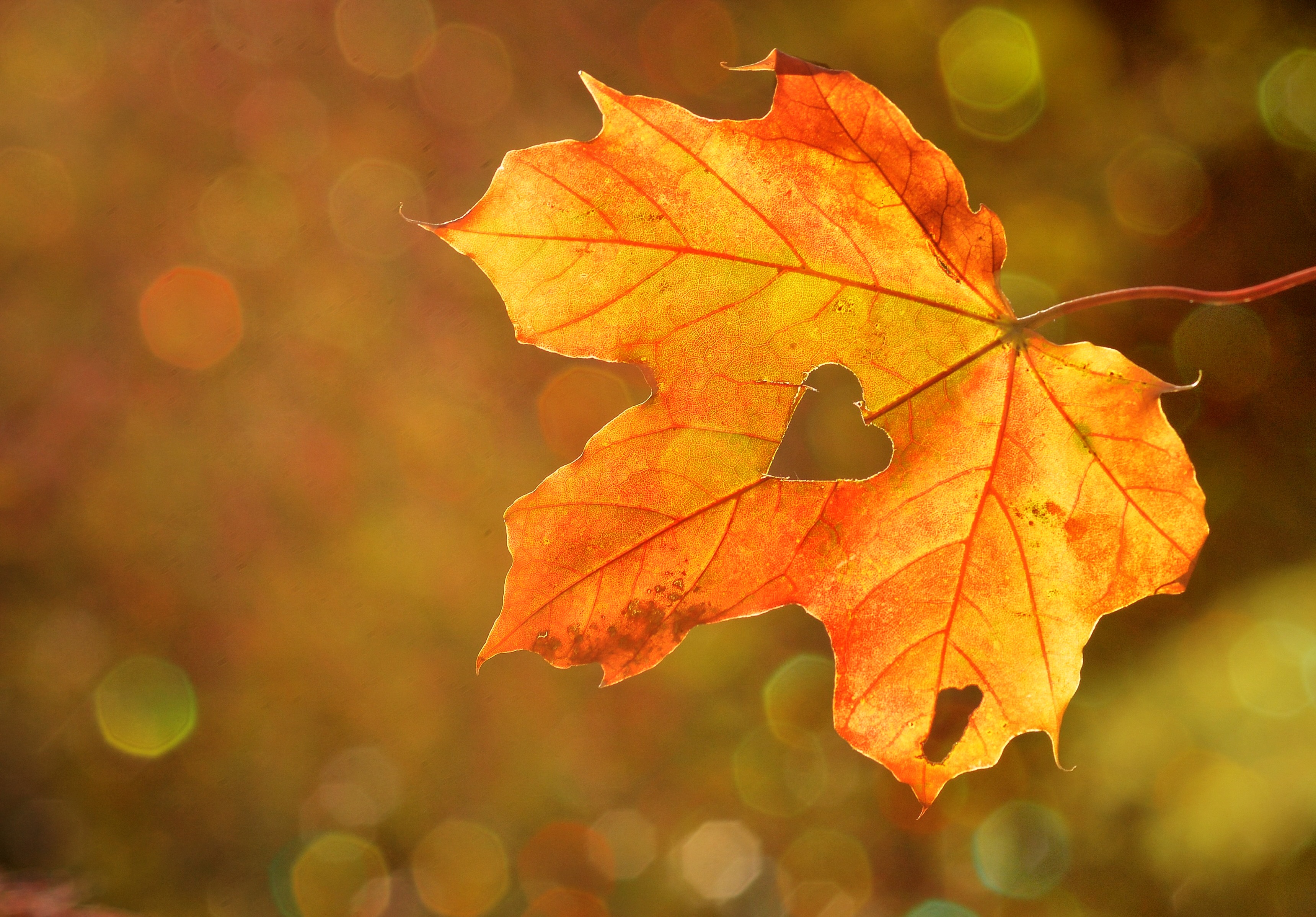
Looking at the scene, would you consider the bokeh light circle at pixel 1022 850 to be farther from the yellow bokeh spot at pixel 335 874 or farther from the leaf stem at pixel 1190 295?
the leaf stem at pixel 1190 295

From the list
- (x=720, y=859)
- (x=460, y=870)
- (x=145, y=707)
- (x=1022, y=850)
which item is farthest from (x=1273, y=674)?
(x=145, y=707)

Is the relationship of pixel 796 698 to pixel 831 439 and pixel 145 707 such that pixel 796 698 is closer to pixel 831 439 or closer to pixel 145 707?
pixel 831 439

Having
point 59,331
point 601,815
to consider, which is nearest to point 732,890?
point 601,815

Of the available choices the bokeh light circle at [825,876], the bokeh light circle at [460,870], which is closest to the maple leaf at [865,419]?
the bokeh light circle at [825,876]

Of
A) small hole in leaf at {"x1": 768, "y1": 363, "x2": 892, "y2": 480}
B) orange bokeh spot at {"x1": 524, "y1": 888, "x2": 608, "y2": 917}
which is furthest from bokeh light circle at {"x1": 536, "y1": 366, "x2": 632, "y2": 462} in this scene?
orange bokeh spot at {"x1": 524, "y1": 888, "x2": 608, "y2": 917}

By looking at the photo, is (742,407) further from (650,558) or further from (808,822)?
(808,822)
